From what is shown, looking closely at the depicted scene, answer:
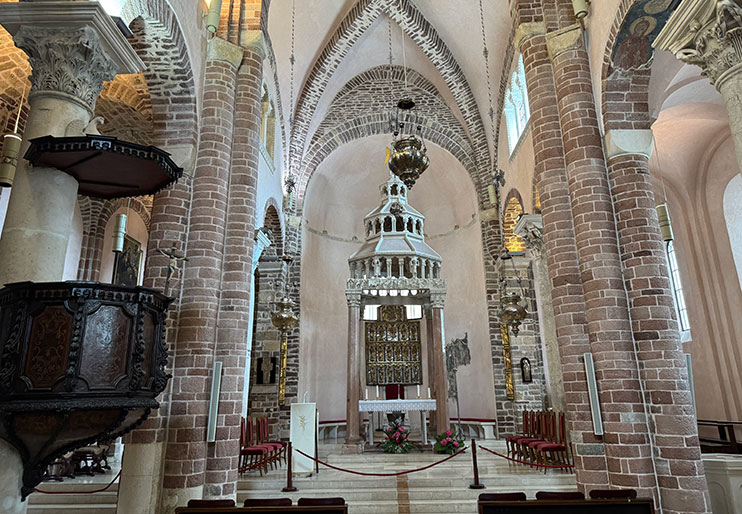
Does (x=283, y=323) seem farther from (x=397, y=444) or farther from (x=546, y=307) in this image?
(x=546, y=307)

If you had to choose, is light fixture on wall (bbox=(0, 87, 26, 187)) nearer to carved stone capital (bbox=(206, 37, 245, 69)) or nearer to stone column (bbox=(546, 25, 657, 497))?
carved stone capital (bbox=(206, 37, 245, 69))

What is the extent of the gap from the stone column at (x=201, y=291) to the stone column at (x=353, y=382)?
5154mm

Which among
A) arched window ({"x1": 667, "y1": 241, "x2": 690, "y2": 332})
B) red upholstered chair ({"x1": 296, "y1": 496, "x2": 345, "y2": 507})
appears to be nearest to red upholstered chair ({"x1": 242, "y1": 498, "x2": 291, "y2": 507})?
red upholstered chair ({"x1": 296, "y1": 496, "x2": 345, "y2": 507})

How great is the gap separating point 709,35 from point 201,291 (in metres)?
6.82

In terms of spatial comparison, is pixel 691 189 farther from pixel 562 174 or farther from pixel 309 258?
pixel 309 258

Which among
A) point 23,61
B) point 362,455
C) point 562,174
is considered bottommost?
point 362,455

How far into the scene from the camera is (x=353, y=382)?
12.0 meters

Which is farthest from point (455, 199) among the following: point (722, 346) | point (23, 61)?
point (23, 61)

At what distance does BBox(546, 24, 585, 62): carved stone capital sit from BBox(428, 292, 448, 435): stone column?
6.43 meters

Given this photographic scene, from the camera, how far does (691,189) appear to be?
1310 cm

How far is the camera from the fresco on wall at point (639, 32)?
678 cm

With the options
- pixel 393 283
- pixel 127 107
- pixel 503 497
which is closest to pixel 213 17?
pixel 127 107

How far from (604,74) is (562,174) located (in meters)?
1.58

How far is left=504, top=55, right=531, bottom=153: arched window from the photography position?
11.4 meters
